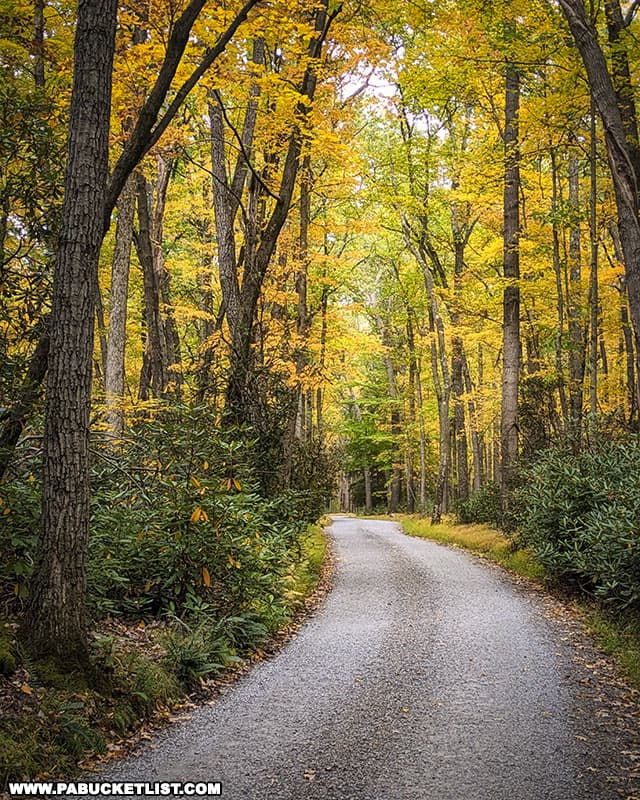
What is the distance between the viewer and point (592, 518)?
28.0 ft

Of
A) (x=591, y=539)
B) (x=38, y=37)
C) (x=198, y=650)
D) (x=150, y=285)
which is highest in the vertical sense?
(x=38, y=37)

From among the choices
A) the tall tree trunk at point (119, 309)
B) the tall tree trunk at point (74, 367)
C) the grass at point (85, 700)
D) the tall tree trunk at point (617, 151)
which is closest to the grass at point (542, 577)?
the tall tree trunk at point (617, 151)

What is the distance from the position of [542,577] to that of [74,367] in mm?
8655

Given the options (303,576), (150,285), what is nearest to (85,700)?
(303,576)

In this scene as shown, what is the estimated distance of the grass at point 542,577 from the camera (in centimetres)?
656

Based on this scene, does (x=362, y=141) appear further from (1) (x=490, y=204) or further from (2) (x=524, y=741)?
(2) (x=524, y=741)

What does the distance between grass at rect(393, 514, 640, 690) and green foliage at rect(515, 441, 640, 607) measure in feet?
0.85

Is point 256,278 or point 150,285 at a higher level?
point 150,285

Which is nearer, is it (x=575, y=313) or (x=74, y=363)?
(x=74, y=363)

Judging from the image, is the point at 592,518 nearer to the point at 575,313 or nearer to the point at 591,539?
the point at 591,539

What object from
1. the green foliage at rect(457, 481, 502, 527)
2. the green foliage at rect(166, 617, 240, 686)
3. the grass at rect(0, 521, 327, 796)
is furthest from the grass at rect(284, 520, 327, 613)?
the green foliage at rect(457, 481, 502, 527)

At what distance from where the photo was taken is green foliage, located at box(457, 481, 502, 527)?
1731cm

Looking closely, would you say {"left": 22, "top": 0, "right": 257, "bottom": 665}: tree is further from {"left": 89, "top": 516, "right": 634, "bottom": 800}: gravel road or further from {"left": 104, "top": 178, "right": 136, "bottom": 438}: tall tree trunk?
{"left": 104, "top": 178, "right": 136, "bottom": 438}: tall tree trunk

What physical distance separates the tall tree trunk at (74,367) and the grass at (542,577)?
15.8 feet
